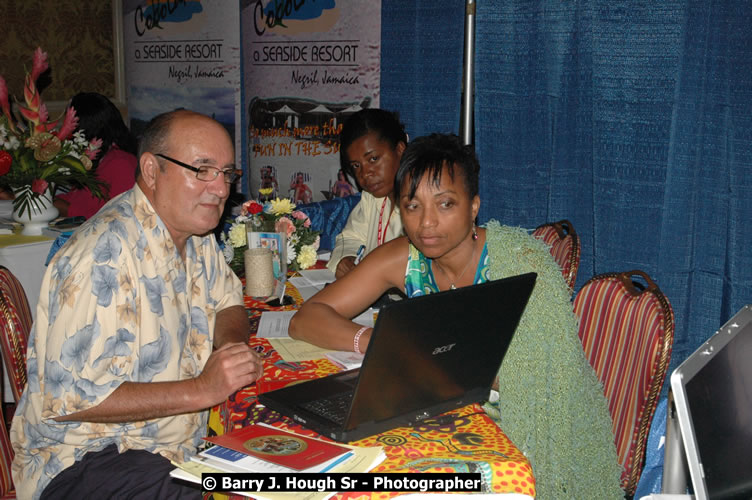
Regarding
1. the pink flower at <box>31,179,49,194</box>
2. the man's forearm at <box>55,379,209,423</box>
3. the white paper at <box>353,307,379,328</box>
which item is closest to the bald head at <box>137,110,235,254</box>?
the man's forearm at <box>55,379,209,423</box>

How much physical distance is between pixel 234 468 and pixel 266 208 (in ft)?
5.47

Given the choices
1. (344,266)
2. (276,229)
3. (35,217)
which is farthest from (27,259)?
(344,266)

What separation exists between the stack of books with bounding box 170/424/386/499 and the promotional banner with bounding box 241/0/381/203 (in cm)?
330

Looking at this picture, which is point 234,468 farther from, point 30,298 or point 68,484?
point 30,298

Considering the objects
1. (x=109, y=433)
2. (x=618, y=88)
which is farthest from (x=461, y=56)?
(x=109, y=433)

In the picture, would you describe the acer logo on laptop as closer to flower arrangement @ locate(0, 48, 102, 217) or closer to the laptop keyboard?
the laptop keyboard

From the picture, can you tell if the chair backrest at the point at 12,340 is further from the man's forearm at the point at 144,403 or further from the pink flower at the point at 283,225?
the pink flower at the point at 283,225

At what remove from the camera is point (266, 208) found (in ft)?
9.24

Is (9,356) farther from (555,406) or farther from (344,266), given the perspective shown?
(555,406)

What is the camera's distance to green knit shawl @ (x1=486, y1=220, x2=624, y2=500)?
1.84 meters

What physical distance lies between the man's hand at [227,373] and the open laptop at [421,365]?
83mm

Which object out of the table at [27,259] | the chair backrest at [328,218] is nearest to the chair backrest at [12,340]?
the table at [27,259]

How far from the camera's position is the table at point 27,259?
3.70 meters

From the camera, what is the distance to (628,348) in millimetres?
1957
